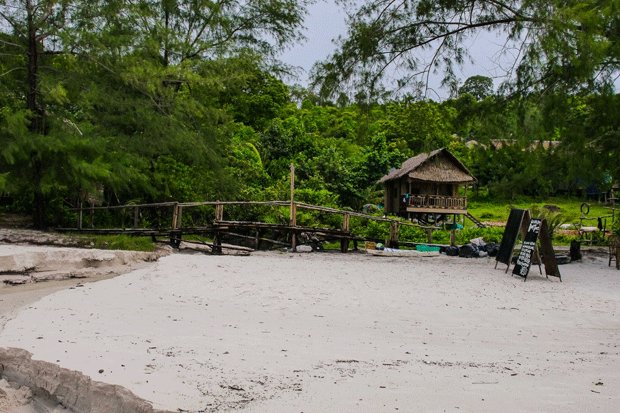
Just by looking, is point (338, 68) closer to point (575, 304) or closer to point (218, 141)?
point (218, 141)

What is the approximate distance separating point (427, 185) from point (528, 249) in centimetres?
2290

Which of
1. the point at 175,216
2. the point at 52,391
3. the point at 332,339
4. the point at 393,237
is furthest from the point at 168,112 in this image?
the point at 52,391

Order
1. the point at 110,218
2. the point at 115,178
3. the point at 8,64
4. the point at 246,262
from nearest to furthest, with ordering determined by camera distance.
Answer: the point at 246,262, the point at 115,178, the point at 8,64, the point at 110,218

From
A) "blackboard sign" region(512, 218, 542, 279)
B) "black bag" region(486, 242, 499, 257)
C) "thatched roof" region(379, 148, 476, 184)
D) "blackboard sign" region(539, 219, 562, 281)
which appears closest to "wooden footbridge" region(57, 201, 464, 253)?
"black bag" region(486, 242, 499, 257)

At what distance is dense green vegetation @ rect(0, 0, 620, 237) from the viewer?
17.2m

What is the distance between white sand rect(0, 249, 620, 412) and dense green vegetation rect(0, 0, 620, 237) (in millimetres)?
5127

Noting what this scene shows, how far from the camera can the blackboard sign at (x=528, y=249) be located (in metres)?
13.9

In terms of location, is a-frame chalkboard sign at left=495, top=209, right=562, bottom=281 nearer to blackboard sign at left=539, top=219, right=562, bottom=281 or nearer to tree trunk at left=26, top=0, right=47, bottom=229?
blackboard sign at left=539, top=219, right=562, bottom=281

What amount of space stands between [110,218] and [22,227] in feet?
8.46

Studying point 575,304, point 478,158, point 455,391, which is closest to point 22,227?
point 478,158

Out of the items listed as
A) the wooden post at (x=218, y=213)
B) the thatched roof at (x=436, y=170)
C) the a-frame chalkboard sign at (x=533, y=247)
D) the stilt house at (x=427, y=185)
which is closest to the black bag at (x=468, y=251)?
the a-frame chalkboard sign at (x=533, y=247)

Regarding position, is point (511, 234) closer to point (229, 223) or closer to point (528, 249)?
point (528, 249)

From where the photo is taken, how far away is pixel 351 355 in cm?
699

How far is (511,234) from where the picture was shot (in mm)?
15242
